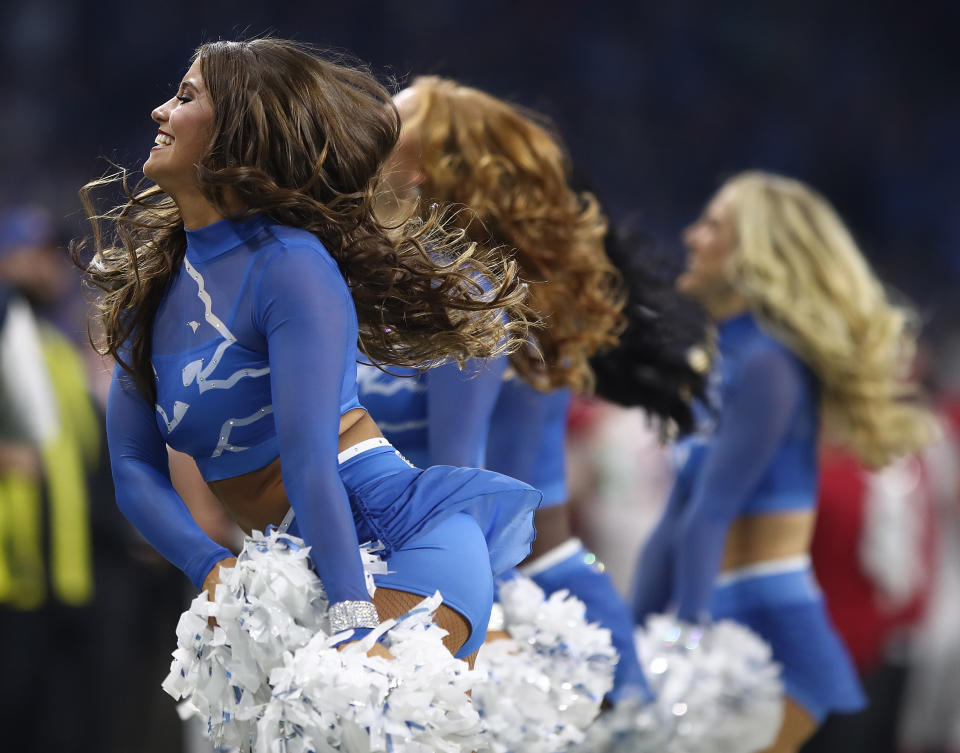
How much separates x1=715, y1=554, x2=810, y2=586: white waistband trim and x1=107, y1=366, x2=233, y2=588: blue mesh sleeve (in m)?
2.18

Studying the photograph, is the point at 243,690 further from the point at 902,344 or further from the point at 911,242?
the point at 911,242

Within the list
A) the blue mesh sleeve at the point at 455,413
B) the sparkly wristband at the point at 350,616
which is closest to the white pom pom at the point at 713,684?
the blue mesh sleeve at the point at 455,413

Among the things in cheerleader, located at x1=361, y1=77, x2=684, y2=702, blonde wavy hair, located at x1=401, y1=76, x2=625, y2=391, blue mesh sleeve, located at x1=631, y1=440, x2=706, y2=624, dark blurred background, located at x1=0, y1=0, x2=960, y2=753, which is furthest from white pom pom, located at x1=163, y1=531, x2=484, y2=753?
blue mesh sleeve, located at x1=631, y1=440, x2=706, y2=624

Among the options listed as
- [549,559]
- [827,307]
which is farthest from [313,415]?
[827,307]

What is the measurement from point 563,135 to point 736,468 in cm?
385

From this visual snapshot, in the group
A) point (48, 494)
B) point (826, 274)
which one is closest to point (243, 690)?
point (826, 274)

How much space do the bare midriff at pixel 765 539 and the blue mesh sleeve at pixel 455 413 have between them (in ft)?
5.16

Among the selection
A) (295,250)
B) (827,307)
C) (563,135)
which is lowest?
(563,135)

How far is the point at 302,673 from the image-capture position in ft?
6.22

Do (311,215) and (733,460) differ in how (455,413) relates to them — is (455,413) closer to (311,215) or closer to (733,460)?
(311,215)

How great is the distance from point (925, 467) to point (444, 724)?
5.36 metres

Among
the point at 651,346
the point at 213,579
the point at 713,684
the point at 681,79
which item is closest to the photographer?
the point at 213,579

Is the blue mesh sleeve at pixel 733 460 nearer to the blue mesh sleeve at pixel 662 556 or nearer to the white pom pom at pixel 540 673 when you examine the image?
the blue mesh sleeve at pixel 662 556

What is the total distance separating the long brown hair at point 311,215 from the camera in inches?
83.8
